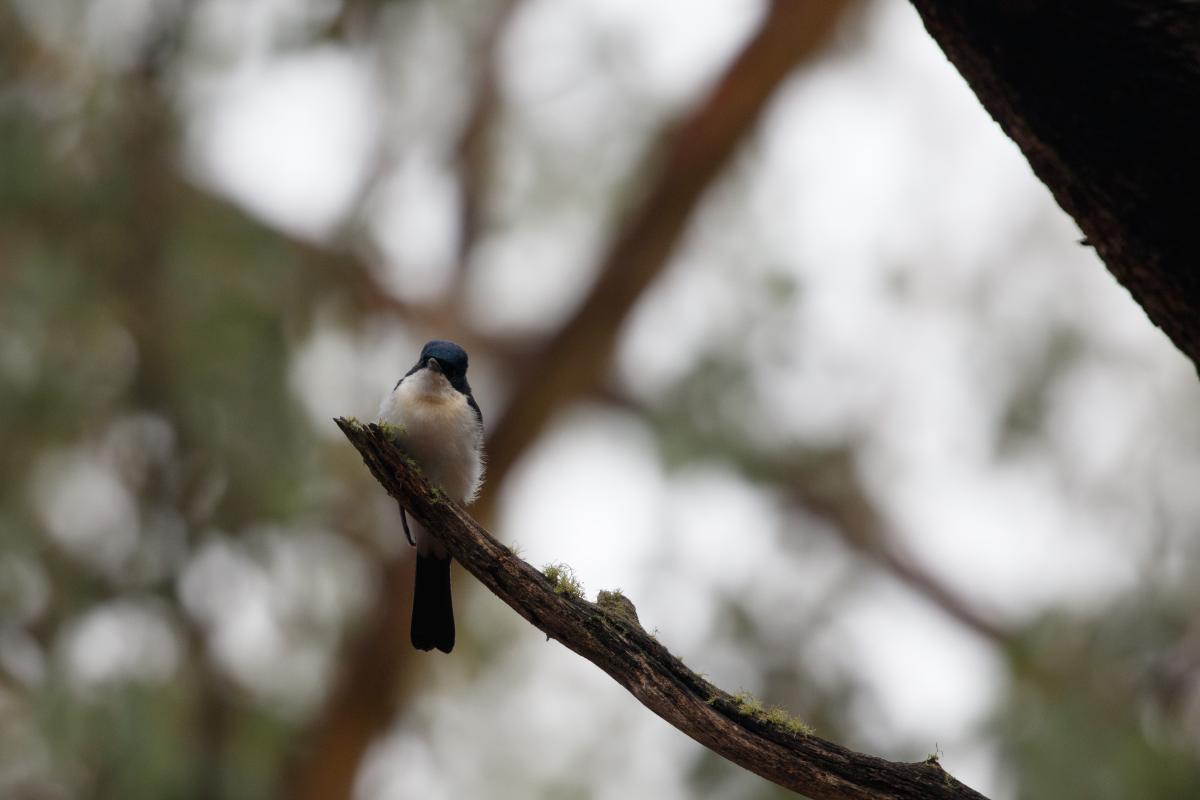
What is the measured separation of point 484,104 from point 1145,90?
264 inches

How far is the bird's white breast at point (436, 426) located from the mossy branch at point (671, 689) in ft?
3.37

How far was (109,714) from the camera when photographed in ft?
21.6

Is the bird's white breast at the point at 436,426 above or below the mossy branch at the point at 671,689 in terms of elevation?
above

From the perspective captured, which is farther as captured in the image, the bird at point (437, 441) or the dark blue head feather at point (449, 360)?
the dark blue head feather at point (449, 360)

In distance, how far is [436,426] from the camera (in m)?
4.14

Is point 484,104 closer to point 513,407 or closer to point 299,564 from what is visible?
point 513,407

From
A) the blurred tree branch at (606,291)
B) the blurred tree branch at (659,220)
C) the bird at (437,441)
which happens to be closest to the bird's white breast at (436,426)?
the bird at (437,441)

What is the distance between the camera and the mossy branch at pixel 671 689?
2865 mm

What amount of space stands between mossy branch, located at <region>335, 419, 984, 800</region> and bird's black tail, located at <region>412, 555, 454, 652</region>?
1.53 metres

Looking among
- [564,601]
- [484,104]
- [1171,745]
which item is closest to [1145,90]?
[564,601]

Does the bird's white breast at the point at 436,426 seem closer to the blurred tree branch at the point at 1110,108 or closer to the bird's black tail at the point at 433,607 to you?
the bird's black tail at the point at 433,607

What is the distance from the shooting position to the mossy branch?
9.40 ft

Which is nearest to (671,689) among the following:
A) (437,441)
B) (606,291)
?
(437,441)

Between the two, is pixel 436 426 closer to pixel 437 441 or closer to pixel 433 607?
pixel 437 441
